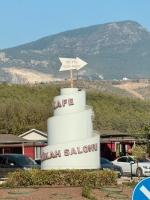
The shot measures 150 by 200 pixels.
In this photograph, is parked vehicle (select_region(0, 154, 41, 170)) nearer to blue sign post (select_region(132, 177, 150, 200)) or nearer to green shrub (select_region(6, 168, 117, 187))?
green shrub (select_region(6, 168, 117, 187))

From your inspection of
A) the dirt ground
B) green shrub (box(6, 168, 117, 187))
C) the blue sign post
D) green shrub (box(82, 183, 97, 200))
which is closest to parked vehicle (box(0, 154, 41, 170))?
green shrub (box(6, 168, 117, 187))

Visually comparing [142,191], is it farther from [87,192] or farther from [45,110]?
[45,110]

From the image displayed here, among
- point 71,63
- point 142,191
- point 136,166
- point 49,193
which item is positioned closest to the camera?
point 142,191

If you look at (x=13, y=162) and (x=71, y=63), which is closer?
(x=71, y=63)

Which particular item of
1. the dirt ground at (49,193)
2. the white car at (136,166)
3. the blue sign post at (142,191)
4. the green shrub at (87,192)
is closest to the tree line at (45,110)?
the white car at (136,166)

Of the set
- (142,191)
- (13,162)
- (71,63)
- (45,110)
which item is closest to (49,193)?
(71,63)

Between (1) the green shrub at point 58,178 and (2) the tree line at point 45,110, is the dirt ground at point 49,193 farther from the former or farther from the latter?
(2) the tree line at point 45,110

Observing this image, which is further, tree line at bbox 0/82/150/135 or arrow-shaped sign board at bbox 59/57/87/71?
tree line at bbox 0/82/150/135

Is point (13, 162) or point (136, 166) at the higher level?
point (13, 162)

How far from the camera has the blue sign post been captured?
8078mm

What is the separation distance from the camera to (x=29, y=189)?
724 inches

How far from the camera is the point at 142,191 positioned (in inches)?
323

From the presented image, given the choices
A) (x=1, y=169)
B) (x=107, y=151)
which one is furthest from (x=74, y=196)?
(x=107, y=151)

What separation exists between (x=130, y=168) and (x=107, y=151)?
16980 millimetres
